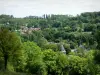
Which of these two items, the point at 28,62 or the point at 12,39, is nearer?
the point at 12,39

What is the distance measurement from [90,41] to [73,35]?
1520cm

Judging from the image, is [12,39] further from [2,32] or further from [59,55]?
[59,55]

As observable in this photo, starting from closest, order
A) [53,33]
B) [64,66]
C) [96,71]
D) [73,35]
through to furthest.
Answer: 1. [96,71]
2. [64,66]
3. [73,35]
4. [53,33]

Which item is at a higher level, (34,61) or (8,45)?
(8,45)

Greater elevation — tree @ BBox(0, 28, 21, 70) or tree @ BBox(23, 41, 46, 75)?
tree @ BBox(0, 28, 21, 70)

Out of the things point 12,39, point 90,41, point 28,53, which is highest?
point 12,39

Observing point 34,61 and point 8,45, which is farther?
point 34,61

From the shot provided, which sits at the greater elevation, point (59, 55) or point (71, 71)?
point (59, 55)

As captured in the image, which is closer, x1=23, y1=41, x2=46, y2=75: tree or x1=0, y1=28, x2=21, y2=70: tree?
x1=0, y1=28, x2=21, y2=70: tree

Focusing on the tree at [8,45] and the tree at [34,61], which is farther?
the tree at [34,61]

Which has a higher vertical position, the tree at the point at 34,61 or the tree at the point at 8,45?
the tree at the point at 8,45

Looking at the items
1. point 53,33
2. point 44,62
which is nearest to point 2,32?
point 44,62

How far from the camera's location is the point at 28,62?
40.4 metres

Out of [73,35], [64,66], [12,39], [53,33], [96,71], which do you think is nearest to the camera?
[12,39]
